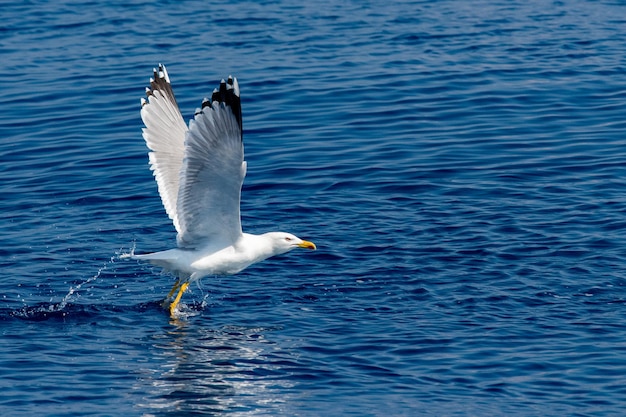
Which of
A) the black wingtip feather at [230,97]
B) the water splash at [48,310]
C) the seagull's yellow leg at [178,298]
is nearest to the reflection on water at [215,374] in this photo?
the seagull's yellow leg at [178,298]

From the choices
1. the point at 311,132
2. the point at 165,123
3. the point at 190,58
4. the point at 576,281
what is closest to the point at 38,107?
the point at 190,58

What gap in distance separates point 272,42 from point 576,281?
12752 mm

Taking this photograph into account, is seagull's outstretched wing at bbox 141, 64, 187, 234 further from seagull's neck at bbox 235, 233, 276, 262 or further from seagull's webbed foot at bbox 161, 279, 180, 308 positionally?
seagull's neck at bbox 235, 233, 276, 262

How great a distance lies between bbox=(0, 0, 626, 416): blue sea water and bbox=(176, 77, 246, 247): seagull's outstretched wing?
985 millimetres

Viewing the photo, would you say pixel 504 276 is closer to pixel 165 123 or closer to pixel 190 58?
pixel 165 123

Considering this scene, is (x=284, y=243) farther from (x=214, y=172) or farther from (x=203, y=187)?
(x=214, y=172)

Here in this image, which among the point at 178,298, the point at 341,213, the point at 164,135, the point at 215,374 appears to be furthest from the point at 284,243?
the point at 341,213

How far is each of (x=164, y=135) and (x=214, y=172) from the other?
2.31 m

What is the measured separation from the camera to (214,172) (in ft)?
36.3

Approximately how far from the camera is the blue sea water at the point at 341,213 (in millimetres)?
10477

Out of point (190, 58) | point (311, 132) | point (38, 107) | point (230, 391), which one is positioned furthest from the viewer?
point (190, 58)

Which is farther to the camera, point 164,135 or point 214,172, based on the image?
point 164,135

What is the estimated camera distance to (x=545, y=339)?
11.1 metres

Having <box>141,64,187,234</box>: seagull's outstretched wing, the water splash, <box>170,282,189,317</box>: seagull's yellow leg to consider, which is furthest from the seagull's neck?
the water splash
